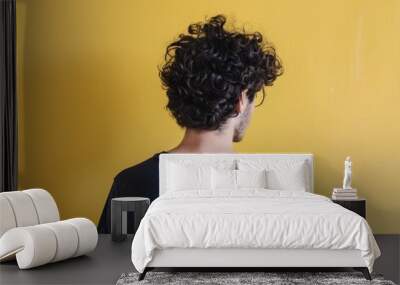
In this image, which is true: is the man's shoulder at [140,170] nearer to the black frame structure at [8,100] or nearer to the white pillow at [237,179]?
the white pillow at [237,179]

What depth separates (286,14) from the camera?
760 centimetres

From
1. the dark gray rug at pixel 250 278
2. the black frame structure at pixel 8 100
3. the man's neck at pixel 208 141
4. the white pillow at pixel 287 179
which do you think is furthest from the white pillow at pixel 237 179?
the black frame structure at pixel 8 100

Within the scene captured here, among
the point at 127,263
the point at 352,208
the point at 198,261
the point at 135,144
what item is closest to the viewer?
the point at 198,261

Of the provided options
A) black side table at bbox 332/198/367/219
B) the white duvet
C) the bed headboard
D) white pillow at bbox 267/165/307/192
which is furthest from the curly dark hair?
the white duvet

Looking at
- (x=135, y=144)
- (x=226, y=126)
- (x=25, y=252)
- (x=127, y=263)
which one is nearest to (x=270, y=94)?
(x=226, y=126)

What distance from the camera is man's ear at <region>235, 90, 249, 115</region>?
7.55 m

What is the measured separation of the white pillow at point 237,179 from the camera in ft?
23.1

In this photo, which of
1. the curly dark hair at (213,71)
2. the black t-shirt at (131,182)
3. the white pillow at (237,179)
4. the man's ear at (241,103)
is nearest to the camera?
the white pillow at (237,179)

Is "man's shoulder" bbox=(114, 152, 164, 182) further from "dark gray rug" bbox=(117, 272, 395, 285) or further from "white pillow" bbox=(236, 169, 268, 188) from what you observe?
"dark gray rug" bbox=(117, 272, 395, 285)

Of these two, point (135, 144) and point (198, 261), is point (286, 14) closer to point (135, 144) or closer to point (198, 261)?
point (135, 144)

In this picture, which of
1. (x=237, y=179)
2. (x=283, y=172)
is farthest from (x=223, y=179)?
(x=283, y=172)

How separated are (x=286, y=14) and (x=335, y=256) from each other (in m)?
3.19

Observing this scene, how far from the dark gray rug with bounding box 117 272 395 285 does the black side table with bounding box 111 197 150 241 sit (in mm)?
1525

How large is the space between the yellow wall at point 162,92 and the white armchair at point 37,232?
56.0 inches
